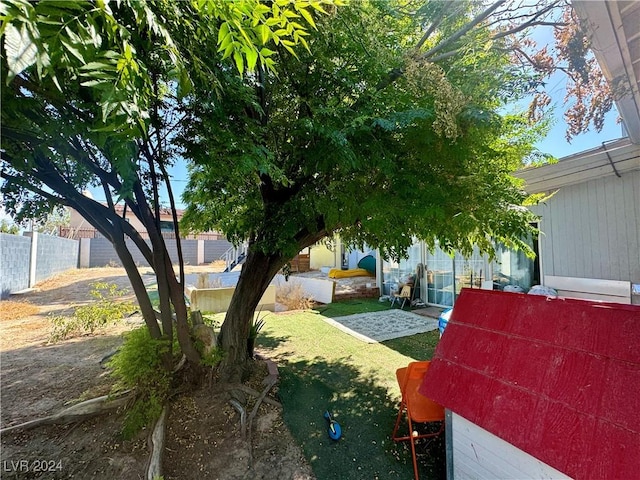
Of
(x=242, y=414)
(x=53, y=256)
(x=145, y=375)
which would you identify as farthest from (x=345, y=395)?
(x=53, y=256)

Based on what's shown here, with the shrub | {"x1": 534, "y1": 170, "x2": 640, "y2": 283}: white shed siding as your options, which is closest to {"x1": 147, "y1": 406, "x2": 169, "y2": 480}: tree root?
the shrub

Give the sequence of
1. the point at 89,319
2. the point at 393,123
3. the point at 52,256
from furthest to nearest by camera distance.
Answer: the point at 52,256
the point at 89,319
the point at 393,123

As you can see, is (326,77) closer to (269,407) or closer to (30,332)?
(269,407)

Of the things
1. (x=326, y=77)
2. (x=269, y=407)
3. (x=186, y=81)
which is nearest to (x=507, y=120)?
(x=326, y=77)

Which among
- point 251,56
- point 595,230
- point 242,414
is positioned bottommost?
point 242,414

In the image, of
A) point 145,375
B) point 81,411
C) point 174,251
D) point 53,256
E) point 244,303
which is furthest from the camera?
point 174,251

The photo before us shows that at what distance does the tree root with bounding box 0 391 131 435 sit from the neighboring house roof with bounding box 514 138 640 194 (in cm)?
727

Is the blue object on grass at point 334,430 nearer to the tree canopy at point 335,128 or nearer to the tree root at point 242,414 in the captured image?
the tree root at point 242,414

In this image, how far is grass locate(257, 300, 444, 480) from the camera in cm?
271

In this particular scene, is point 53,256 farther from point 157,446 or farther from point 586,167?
point 586,167

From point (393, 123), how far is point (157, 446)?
3.76 metres

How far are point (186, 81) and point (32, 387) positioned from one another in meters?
5.36

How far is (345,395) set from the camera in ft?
12.8

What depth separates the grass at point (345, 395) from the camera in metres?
2.71
